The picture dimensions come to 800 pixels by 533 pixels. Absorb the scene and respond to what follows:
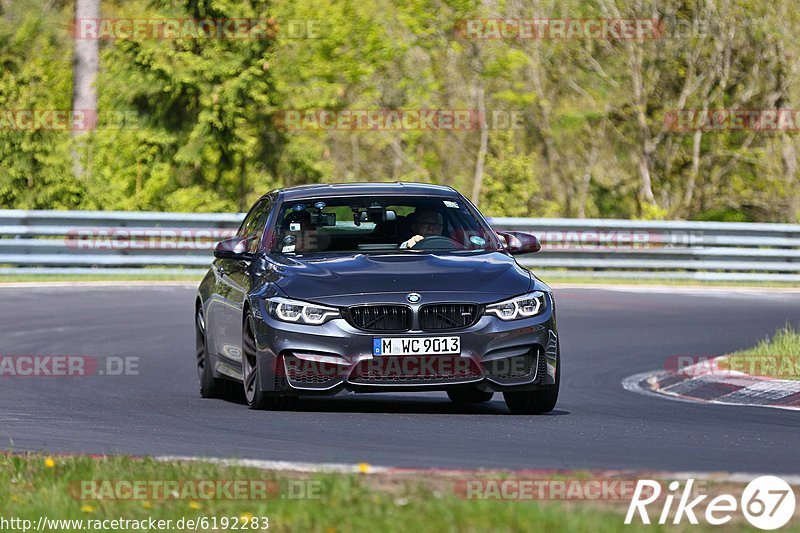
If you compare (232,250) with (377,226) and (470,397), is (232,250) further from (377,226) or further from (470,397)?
(470,397)

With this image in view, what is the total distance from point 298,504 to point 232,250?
5467 millimetres

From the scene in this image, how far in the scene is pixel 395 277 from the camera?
1052 centimetres

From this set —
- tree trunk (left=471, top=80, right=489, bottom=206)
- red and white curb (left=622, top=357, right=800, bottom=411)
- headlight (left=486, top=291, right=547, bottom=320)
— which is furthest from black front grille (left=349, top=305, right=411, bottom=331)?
tree trunk (left=471, top=80, right=489, bottom=206)

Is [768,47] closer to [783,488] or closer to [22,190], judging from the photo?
[22,190]

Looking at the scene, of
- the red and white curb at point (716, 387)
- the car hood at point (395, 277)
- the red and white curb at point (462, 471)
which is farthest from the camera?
the red and white curb at point (716, 387)

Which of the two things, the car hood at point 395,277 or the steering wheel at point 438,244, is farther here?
the steering wheel at point 438,244

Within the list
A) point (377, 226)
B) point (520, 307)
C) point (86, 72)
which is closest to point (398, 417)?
point (520, 307)

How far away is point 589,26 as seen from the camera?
3559 centimetres

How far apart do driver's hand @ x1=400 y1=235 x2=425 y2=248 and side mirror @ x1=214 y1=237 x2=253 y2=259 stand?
112 cm

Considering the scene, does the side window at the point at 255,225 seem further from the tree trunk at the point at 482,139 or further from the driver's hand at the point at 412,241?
the tree trunk at the point at 482,139

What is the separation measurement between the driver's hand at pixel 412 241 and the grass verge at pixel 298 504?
13.3 ft

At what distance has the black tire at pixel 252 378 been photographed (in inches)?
422

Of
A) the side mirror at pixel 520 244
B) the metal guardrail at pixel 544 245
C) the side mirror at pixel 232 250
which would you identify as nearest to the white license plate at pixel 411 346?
the side mirror at pixel 520 244

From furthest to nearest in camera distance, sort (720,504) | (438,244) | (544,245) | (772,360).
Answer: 1. (544,245)
2. (772,360)
3. (438,244)
4. (720,504)
